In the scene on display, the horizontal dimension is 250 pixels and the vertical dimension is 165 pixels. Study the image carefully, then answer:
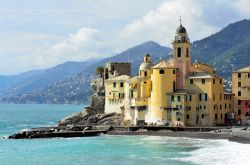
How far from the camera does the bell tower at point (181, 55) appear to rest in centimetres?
9962

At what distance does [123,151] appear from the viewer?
75125 millimetres

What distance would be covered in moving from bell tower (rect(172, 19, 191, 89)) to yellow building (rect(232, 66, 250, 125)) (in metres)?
9.42

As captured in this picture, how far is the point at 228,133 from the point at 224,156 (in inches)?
791

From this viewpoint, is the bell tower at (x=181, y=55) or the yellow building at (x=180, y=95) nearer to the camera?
the yellow building at (x=180, y=95)

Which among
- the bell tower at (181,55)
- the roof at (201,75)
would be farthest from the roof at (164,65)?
the roof at (201,75)

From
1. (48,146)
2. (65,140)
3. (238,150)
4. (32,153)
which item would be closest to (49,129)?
(65,140)

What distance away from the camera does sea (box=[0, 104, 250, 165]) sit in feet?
218

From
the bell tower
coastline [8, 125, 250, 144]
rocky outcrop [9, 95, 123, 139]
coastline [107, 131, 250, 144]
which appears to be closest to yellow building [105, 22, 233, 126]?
the bell tower

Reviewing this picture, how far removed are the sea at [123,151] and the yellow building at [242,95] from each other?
1746 cm

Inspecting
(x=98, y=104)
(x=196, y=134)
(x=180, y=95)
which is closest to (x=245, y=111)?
(x=180, y=95)

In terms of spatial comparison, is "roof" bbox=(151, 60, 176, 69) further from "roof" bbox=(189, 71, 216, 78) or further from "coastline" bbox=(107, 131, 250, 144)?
"coastline" bbox=(107, 131, 250, 144)

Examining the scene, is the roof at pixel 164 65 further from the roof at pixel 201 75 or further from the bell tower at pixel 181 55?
the roof at pixel 201 75

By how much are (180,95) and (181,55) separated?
6.73 meters

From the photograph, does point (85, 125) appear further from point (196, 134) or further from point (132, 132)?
point (196, 134)
